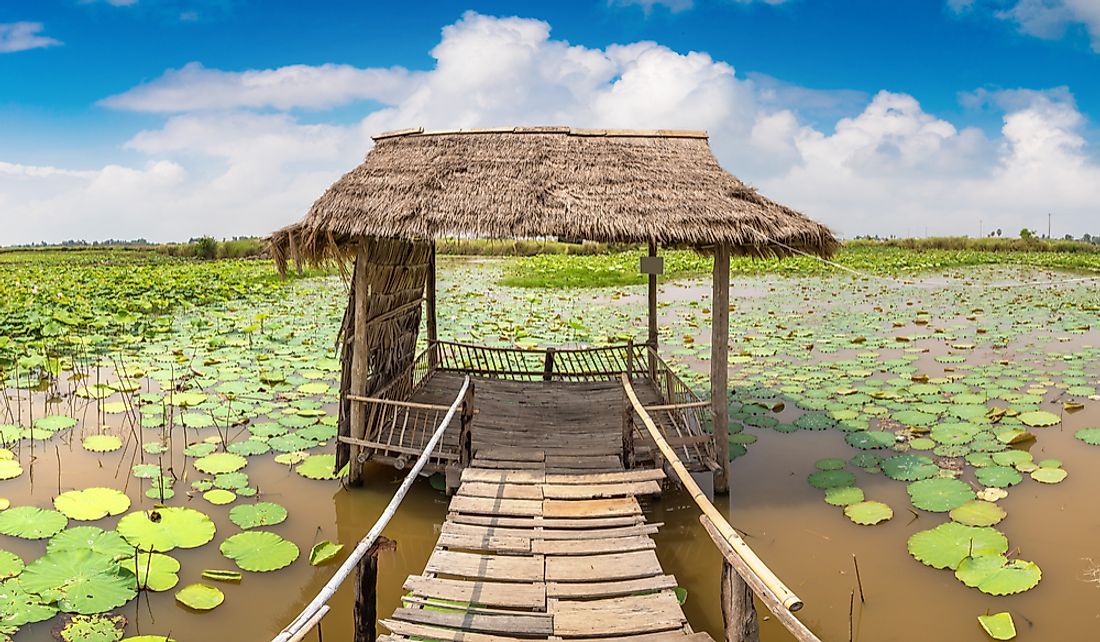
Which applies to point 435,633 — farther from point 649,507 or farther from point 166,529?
point 649,507

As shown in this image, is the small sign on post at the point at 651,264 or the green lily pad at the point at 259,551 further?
the small sign on post at the point at 651,264

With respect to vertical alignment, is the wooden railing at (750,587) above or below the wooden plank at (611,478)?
above

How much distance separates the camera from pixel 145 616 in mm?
4066

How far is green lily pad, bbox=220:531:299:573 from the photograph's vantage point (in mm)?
4656

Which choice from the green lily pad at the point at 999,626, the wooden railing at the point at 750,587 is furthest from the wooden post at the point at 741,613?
the green lily pad at the point at 999,626

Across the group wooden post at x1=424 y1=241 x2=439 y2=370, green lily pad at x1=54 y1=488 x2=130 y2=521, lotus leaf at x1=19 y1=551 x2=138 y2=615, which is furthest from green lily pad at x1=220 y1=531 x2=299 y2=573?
wooden post at x1=424 y1=241 x2=439 y2=370

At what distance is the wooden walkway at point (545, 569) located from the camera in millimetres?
3205

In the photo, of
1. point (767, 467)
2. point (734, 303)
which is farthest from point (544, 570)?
point (734, 303)

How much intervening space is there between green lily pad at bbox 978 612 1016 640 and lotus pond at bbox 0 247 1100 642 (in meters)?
0.03

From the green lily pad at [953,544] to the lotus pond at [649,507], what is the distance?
0.06 ft

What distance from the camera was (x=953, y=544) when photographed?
4.85 meters

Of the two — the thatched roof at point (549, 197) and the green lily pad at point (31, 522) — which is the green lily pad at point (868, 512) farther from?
the green lily pad at point (31, 522)

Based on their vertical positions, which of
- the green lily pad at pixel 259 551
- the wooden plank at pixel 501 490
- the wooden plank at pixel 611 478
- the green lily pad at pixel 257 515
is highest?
the wooden plank at pixel 611 478

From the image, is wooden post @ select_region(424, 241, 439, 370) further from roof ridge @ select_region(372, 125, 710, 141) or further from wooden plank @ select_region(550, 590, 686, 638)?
wooden plank @ select_region(550, 590, 686, 638)
